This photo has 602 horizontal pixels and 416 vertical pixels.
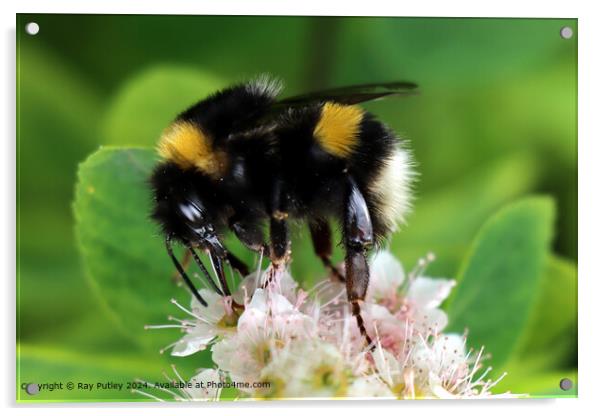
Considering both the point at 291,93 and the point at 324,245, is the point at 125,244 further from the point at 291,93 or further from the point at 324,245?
the point at 291,93

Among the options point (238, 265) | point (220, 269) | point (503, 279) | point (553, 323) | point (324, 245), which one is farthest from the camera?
point (553, 323)

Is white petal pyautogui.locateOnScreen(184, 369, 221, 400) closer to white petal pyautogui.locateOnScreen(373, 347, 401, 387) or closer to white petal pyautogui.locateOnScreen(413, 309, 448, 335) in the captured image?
white petal pyautogui.locateOnScreen(373, 347, 401, 387)

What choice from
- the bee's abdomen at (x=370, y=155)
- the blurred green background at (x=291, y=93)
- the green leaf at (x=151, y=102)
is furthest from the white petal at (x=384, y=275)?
the green leaf at (x=151, y=102)

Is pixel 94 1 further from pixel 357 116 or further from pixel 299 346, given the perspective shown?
pixel 299 346

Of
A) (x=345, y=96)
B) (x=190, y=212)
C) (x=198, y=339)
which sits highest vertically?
(x=345, y=96)

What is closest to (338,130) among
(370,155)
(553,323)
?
(370,155)

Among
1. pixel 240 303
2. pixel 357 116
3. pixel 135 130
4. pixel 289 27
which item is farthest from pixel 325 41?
pixel 240 303

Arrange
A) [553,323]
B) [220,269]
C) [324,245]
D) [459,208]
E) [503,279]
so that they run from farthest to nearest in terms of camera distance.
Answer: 1. [459,208]
2. [553,323]
3. [503,279]
4. [324,245]
5. [220,269]
